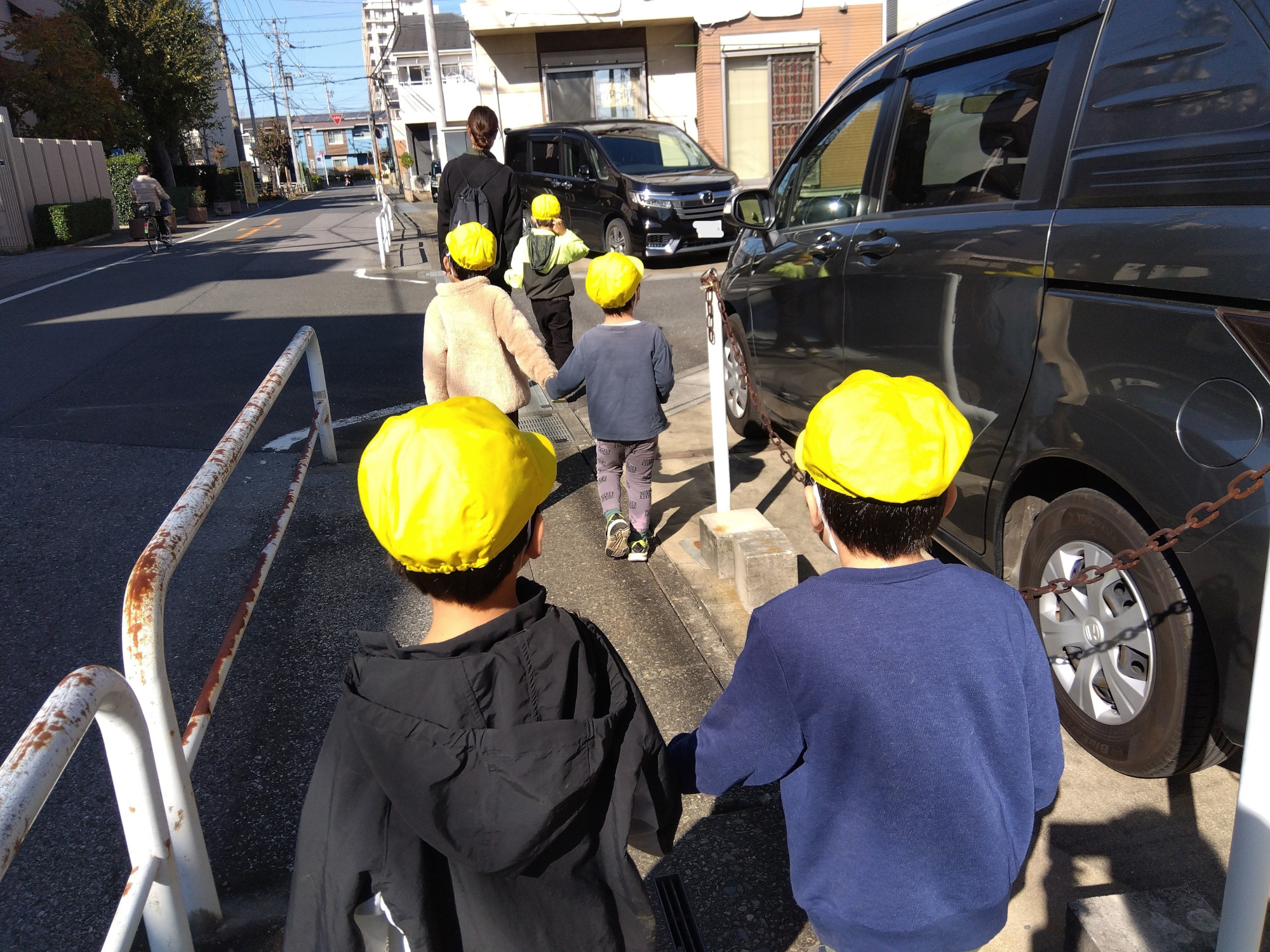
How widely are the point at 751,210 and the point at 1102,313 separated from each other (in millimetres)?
2563

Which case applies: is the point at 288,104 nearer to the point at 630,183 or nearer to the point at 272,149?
the point at 272,149

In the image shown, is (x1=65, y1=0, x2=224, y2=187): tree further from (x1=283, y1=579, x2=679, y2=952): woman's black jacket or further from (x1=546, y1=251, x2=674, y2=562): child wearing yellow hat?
(x1=283, y1=579, x2=679, y2=952): woman's black jacket

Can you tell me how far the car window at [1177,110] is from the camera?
2160 mm

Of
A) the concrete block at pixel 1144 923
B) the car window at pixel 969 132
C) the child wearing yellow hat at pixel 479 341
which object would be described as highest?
the car window at pixel 969 132

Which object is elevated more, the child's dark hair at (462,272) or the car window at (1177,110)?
the car window at (1177,110)

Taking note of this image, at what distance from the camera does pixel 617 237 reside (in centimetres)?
1328

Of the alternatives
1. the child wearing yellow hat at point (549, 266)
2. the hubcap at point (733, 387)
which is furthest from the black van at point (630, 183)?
the hubcap at point (733, 387)

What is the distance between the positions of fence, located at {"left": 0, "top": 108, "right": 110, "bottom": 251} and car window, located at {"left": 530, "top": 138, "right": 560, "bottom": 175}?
515 inches

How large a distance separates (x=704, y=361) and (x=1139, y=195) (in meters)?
5.48

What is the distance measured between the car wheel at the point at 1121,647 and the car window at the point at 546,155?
43.1ft

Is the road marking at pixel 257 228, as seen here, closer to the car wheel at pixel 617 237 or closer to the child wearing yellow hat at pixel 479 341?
the car wheel at pixel 617 237

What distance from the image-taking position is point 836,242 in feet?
13.0

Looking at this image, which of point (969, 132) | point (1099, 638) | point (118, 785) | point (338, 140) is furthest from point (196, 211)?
point (338, 140)

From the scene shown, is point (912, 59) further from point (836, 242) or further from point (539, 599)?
point (539, 599)
